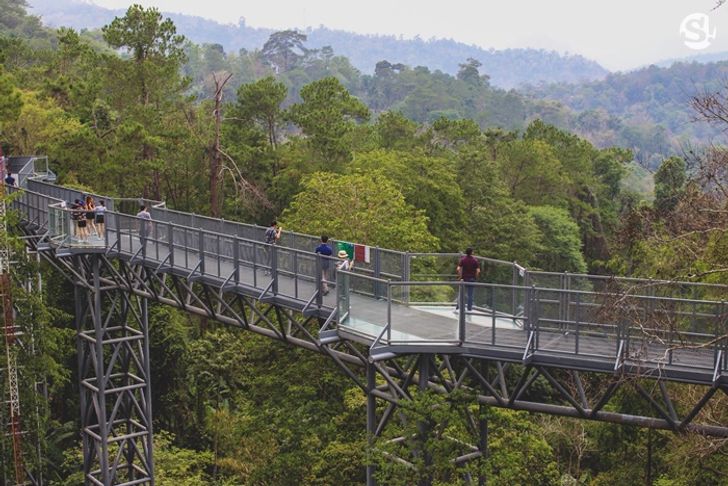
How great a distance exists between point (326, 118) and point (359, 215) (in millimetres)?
19830

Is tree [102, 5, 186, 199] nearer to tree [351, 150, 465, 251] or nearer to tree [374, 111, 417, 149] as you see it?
tree [351, 150, 465, 251]

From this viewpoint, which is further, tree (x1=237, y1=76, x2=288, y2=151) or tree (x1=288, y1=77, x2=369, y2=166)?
tree (x1=237, y1=76, x2=288, y2=151)

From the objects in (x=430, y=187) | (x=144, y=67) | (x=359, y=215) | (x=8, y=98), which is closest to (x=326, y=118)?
(x=430, y=187)

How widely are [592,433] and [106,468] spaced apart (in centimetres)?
1809

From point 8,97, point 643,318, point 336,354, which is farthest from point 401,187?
point 643,318

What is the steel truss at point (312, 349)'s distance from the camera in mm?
15031

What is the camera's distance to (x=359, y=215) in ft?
105

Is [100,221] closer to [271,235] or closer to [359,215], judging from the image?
[271,235]

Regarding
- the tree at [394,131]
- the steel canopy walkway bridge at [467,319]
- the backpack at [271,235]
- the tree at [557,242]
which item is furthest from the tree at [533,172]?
the backpack at [271,235]

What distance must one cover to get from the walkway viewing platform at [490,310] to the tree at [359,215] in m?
9.77

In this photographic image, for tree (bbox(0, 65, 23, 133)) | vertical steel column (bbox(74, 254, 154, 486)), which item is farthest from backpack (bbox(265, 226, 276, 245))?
tree (bbox(0, 65, 23, 133))

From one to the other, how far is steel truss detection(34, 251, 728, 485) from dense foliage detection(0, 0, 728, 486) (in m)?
0.89

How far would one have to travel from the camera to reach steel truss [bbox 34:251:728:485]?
15.0 metres

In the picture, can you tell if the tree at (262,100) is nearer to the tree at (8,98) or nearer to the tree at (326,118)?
the tree at (326,118)
